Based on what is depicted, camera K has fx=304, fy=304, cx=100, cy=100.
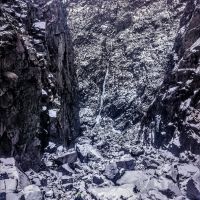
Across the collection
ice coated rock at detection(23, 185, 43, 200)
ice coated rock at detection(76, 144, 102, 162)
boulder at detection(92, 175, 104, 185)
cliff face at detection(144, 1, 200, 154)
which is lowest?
boulder at detection(92, 175, 104, 185)

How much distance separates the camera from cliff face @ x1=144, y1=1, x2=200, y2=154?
531 inches

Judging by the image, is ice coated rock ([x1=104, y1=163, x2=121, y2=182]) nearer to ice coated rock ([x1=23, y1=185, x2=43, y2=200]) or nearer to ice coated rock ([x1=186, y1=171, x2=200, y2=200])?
ice coated rock ([x1=186, y1=171, x2=200, y2=200])

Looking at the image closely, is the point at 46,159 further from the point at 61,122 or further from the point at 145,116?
the point at 145,116

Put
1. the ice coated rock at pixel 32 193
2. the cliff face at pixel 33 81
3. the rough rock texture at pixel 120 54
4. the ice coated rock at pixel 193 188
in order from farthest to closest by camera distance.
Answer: the rough rock texture at pixel 120 54
the cliff face at pixel 33 81
the ice coated rock at pixel 193 188
the ice coated rock at pixel 32 193

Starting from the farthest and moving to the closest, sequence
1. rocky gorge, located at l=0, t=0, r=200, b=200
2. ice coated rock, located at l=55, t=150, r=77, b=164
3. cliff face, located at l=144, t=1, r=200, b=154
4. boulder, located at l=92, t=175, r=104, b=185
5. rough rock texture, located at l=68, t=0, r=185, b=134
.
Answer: rough rock texture, located at l=68, t=0, r=185, b=134 → cliff face, located at l=144, t=1, r=200, b=154 → ice coated rock, located at l=55, t=150, r=77, b=164 → boulder, located at l=92, t=175, r=104, b=185 → rocky gorge, located at l=0, t=0, r=200, b=200

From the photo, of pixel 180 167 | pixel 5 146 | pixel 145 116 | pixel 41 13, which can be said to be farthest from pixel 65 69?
pixel 180 167

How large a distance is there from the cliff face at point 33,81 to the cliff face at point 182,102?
4777 mm

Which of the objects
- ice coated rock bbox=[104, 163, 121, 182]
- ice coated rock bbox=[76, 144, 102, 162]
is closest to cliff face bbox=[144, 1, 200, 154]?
ice coated rock bbox=[76, 144, 102, 162]

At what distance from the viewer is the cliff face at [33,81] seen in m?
11.5

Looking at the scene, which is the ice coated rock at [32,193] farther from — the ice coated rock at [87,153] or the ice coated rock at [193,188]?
the ice coated rock at [193,188]

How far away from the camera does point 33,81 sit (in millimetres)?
12906

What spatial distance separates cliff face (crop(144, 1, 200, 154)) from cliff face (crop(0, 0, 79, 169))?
478 cm

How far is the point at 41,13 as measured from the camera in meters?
15.4

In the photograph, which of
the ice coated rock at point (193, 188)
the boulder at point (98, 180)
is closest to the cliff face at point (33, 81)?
the boulder at point (98, 180)
